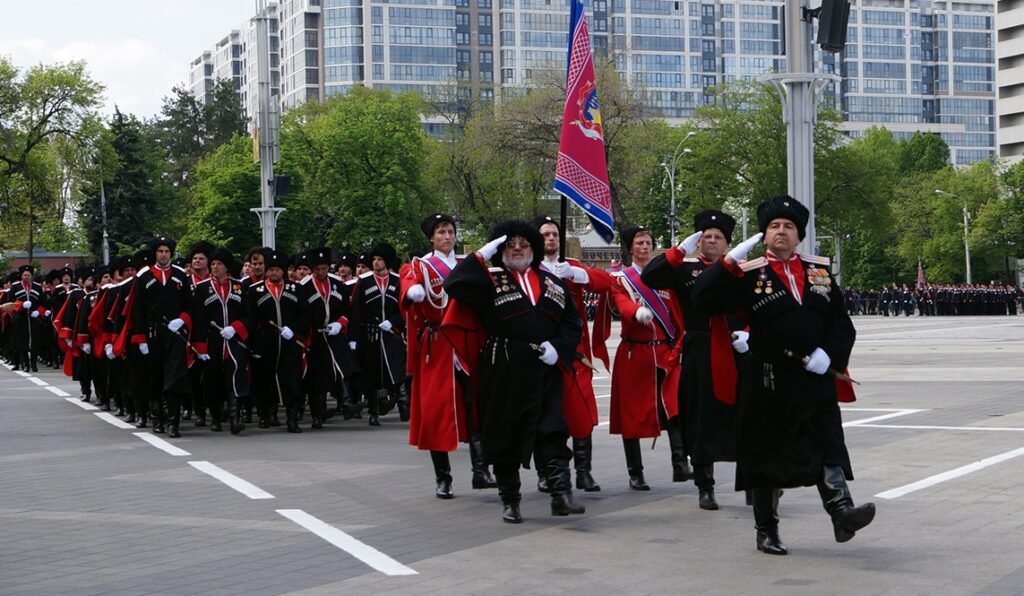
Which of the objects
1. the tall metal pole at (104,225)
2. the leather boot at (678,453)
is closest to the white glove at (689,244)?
the leather boot at (678,453)

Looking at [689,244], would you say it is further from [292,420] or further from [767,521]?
[292,420]

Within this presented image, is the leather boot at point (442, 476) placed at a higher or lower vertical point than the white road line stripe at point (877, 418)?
higher

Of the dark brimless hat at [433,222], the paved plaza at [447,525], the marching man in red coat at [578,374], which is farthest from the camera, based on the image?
the dark brimless hat at [433,222]

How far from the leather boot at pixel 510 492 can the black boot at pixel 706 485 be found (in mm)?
1276

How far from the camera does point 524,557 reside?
27.2 feet

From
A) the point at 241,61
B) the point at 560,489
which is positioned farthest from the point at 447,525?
the point at 241,61

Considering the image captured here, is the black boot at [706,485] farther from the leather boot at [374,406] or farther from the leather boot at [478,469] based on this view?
the leather boot at [374,406]

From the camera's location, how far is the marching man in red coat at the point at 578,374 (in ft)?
32.8

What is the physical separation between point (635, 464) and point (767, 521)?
119 inches

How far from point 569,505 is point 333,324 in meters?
8.30

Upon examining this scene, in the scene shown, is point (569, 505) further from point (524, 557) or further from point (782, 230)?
point (782, 230)

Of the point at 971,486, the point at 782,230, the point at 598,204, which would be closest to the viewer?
the point at 782,230

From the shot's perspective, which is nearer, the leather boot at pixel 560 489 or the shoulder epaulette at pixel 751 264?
the shoulder epaulette at pixel 751 264

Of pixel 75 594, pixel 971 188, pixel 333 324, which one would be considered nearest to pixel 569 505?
pixel 75 594
